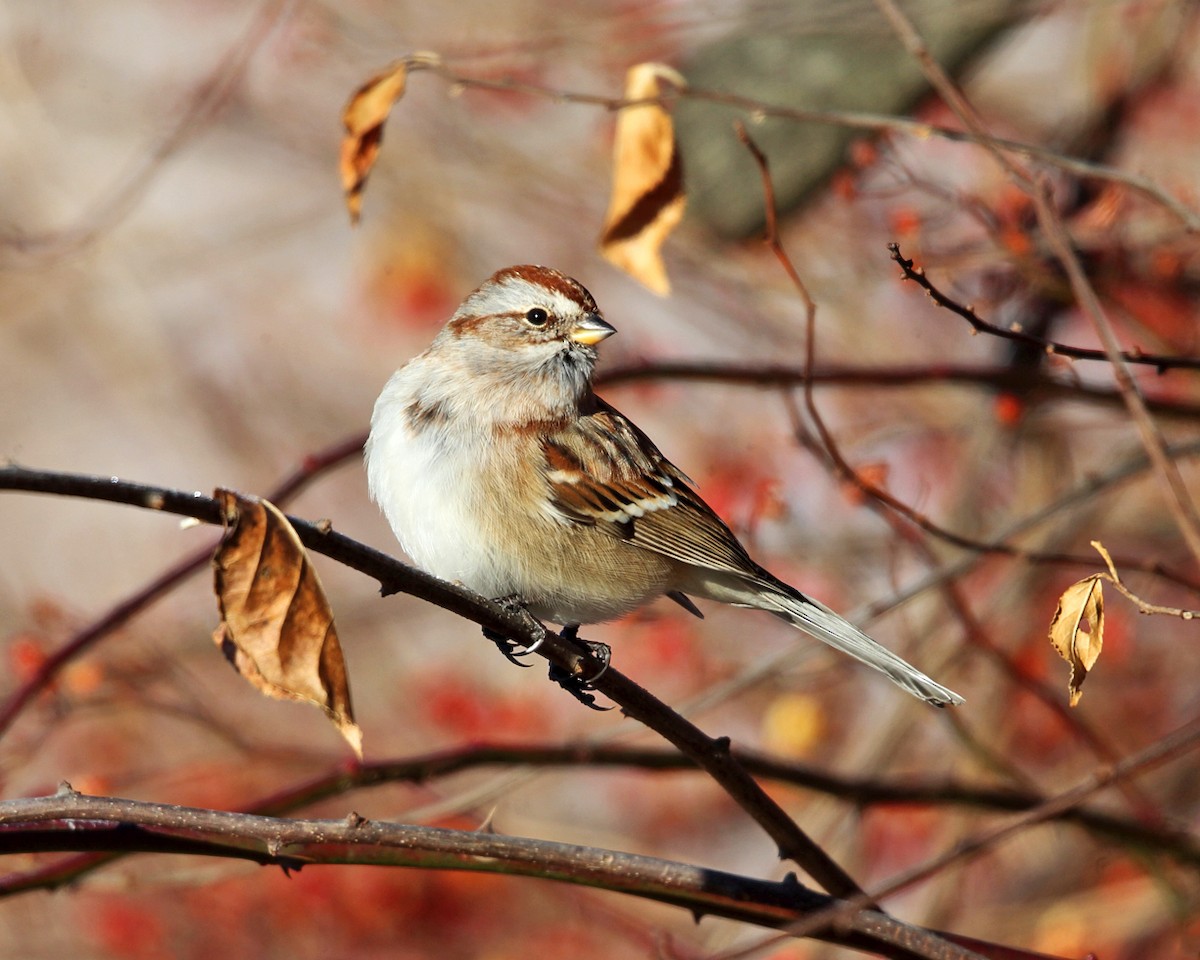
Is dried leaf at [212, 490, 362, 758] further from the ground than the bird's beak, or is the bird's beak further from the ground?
the bird's beak

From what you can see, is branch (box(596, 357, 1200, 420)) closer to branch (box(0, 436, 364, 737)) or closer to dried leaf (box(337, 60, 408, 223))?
branch (box(0, 436, 364, 737))

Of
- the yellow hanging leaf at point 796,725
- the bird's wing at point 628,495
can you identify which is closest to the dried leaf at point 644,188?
the bird's wing at point 628,495

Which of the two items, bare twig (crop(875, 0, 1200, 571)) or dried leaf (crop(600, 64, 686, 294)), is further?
dried leaf (crop(600, 64, 686, 294))

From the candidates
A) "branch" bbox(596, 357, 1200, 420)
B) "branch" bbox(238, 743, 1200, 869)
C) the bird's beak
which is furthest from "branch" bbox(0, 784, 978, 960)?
the bird's beak

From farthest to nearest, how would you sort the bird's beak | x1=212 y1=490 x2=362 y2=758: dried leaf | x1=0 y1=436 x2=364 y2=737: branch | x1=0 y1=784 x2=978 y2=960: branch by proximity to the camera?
the bird's beak, x1=0 y1=436 x2=364 y2=737: branch, x1=0 y1=784 x2=978 y2=960: branch, x1=212 y1=490 x2=362 y2=758: dried leaf

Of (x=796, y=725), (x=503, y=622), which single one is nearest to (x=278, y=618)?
(x=503, y=622)

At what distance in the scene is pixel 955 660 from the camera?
4.06m

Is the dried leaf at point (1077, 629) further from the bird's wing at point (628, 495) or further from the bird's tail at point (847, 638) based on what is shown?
the bird's wing at point (628, 495)

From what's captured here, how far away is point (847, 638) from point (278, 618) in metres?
1.56

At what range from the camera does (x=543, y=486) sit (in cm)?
286

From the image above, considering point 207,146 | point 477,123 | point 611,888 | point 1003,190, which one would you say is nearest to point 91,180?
point 207,146

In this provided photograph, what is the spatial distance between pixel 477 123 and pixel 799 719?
10.3 feet

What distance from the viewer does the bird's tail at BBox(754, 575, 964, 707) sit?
8.11 ft

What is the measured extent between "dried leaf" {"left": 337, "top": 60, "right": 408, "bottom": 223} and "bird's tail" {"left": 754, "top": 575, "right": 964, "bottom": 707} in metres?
1.26
